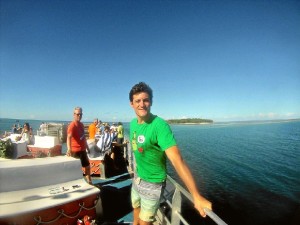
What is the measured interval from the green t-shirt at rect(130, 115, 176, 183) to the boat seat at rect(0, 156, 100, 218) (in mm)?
1613

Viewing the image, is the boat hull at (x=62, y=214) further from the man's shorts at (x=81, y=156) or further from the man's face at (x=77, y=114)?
the man's face at (x=77, y=114)

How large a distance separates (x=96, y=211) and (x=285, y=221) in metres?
12.4

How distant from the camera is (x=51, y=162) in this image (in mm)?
3502

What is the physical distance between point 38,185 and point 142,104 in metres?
2.44

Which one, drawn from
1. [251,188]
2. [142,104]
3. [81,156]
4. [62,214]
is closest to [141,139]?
[142,104]

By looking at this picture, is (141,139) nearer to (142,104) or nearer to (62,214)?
(142,104)

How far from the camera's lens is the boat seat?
275 centimetres

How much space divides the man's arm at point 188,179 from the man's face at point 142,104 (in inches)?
20.5

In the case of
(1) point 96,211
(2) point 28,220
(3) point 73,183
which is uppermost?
(3) point 73,183

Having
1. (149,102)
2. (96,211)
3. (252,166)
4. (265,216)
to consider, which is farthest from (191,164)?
(149,102)

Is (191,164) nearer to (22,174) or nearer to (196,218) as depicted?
(196,218)

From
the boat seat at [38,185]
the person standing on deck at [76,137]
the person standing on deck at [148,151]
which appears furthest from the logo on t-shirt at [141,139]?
the person standing on deck at [76,137]

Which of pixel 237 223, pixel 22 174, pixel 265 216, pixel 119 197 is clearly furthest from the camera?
pixel 265 216

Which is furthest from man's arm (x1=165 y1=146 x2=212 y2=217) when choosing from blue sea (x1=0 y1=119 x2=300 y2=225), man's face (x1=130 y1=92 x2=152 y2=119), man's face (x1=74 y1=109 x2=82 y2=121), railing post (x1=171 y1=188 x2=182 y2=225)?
blue sea (x1=0 y1=119 x2=300 y2=225)
